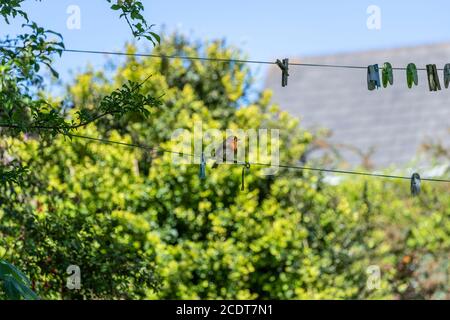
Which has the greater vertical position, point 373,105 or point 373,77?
point 373,105

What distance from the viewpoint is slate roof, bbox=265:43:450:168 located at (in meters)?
22.6

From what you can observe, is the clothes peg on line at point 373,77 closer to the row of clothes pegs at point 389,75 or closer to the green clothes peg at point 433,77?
the row of clothes pegs at point 389,75

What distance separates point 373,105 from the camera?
2417 cm

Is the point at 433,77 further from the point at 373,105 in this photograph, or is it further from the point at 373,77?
the point at 373,105

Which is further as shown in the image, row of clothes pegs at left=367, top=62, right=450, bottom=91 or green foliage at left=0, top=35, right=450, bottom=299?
green foliage at left=0, top=35, right=450, bottom=299

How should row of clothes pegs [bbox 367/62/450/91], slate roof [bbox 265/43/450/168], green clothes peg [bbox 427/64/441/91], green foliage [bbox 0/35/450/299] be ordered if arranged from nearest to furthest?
row of clothes pegs [bbox 367/62/450/91]
green clothes peg [bbox 427/64/441/91]
green foliage [bbox 0/35/450/299]
slate roof [bbox 265/43/450/168]

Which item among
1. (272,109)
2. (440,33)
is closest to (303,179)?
(272,109)

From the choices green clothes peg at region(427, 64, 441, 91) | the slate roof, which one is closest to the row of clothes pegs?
green clothes peg at region(427, 64, 441, 91)

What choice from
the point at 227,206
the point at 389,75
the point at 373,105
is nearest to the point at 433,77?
the point at 389,75

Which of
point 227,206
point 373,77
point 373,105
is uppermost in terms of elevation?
point 373,105

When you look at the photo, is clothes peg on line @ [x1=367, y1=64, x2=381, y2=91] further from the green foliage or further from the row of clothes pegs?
the green foliage

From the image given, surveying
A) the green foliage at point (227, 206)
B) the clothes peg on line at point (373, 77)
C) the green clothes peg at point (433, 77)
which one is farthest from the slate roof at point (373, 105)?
the clothes peg on line at point (373, 77)

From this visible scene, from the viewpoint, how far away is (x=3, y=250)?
7.02 metres

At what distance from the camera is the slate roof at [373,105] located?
22625 mm
